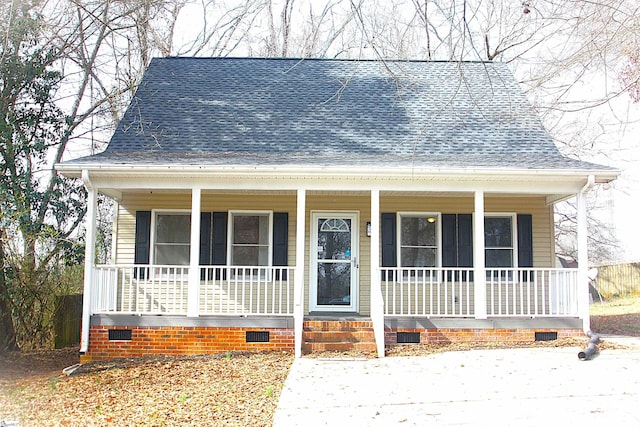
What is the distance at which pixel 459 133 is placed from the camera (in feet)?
40.6

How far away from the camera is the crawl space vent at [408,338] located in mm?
10375

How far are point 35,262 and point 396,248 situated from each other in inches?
280

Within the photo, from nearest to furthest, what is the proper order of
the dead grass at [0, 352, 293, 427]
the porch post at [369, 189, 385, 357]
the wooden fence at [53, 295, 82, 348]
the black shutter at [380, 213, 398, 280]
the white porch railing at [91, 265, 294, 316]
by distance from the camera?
the dead grass at [0, 352, 293, 427], the porch post at [369, 189, 385, 357], the white porch railing at [91, 265, 294, 316], the black shutter at [380, 213, 398, 280], the wooden fence at [53, 295, 82, 348]

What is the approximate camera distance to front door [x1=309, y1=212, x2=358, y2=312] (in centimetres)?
1192

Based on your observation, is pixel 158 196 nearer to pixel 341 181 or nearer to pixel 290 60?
pixel 341 181

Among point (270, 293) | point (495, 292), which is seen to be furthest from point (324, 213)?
point (495, 292)

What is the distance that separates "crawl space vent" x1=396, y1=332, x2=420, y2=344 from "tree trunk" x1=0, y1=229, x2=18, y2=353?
24.6ft

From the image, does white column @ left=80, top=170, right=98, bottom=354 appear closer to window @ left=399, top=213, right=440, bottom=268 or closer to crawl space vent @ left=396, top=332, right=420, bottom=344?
crawl space vent @ left=396, top=332, right=420, bottom=344

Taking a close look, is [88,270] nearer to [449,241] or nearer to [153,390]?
[153,390]

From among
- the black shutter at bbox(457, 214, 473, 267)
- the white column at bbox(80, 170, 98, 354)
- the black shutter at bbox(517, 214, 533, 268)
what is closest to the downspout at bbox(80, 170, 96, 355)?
the white column at bbox(80, 170, 98, 354)

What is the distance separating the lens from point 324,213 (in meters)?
12.1

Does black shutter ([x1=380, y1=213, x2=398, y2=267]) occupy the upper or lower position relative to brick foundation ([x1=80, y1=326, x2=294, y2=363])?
upper

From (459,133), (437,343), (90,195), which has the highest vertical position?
(459,133)

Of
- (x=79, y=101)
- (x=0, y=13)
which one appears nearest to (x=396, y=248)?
(x=0, y=13)
